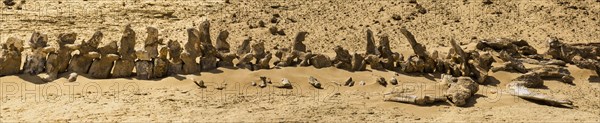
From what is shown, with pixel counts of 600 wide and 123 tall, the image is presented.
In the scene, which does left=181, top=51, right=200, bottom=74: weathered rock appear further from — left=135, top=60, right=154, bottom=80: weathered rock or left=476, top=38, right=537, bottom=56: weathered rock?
left=476, top=38, right=537, bottom=56: weathered rock

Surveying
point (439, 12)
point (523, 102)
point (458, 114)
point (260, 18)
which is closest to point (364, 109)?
point (458, 114)

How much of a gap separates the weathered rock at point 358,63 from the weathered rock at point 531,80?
7.38ft

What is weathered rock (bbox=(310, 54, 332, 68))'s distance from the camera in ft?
31.7

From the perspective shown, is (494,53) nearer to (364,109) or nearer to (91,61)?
(364,109)

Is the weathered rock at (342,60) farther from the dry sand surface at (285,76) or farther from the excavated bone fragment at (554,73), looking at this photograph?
the excavated bone fragment at (554,73)

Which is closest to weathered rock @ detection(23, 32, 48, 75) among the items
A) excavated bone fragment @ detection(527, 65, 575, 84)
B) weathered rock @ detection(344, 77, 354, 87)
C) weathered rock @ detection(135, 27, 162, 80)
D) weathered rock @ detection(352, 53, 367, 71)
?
weathered rock @ detection(135, 27, 162, 80)

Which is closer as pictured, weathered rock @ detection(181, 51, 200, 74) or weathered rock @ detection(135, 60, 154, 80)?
weathered rock @ detection(135, 60, 154, 80)

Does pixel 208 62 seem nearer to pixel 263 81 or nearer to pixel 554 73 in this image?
pixel 263 81

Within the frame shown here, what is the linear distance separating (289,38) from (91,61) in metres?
6.88

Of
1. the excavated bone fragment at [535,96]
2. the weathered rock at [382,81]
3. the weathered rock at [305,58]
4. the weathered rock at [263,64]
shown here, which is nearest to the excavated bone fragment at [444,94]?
the weathered rock at [382,81]

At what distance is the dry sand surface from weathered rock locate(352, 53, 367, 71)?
21 cm

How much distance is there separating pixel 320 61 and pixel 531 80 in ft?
10.1

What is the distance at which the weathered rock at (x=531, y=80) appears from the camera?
31.5ft

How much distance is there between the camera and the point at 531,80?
965cm
